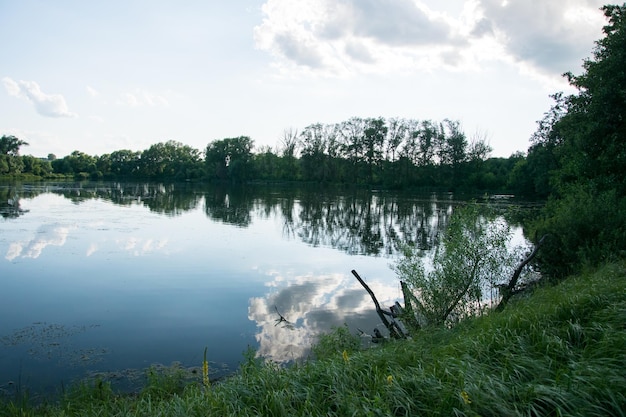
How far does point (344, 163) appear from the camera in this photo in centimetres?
9950

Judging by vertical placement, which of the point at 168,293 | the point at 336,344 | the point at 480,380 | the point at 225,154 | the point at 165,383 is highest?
the point at 225,154

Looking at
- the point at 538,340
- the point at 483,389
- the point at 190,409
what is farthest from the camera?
the point at 538,340

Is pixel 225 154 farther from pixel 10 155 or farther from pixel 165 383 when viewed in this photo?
pixel 165 383

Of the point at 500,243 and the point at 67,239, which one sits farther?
the point at 67,239

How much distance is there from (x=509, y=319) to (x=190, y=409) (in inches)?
175

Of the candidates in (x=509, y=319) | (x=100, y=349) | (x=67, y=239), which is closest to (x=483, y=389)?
(x=509, y=319)

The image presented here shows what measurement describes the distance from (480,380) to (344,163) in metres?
96.5

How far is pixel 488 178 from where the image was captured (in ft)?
274

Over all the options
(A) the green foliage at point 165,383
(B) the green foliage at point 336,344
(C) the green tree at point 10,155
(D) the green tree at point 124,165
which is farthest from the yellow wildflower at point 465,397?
(D) the green tree at point 124,165

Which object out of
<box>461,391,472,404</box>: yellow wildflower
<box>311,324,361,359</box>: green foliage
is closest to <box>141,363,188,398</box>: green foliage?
<box>311,324,361,359</box>: green foliage

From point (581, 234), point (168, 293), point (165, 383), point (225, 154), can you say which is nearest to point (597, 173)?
point (581, 234)

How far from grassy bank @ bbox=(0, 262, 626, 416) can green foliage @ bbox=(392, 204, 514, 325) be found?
3.54 m

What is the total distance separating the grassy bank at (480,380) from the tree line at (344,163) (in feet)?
241

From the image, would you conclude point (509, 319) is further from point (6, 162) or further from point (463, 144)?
point (6, 162)
